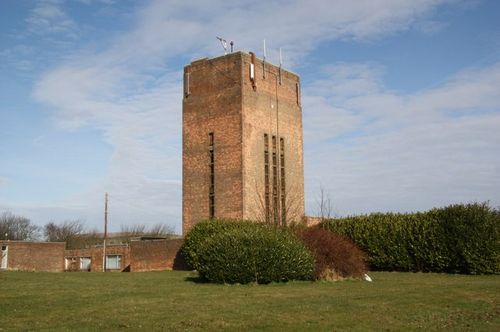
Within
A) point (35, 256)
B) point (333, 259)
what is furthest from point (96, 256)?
point (333, 259)

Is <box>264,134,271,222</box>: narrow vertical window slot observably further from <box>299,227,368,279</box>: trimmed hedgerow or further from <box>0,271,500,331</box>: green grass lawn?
<box>0,271,500,331</box>: green grass lawn

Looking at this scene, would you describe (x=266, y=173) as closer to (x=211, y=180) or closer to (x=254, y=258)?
(x=211, y=180)

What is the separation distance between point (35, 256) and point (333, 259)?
42.5m

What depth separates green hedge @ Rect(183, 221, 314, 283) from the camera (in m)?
19.0

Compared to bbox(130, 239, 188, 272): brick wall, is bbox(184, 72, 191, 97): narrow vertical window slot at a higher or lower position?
higher

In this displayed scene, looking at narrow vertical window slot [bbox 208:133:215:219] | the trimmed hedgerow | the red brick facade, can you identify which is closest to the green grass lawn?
the trimmed hedgerow

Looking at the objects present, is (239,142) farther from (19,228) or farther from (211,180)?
(19,228)

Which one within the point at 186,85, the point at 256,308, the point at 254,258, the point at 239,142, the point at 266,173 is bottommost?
the point at 256,308

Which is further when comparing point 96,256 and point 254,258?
point 96,256

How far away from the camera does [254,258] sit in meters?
18.9

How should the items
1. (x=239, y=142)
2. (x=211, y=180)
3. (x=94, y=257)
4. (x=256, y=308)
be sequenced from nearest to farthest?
(x=256, y=308) → (x=239, y=142) → (x=211, y=180) → (x=94, y=257)

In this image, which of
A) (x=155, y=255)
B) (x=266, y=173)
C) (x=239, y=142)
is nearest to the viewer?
(x=239, y=142)

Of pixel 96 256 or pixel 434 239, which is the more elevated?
pixel 434 239

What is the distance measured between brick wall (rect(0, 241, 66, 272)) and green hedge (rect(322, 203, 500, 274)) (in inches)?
1425
